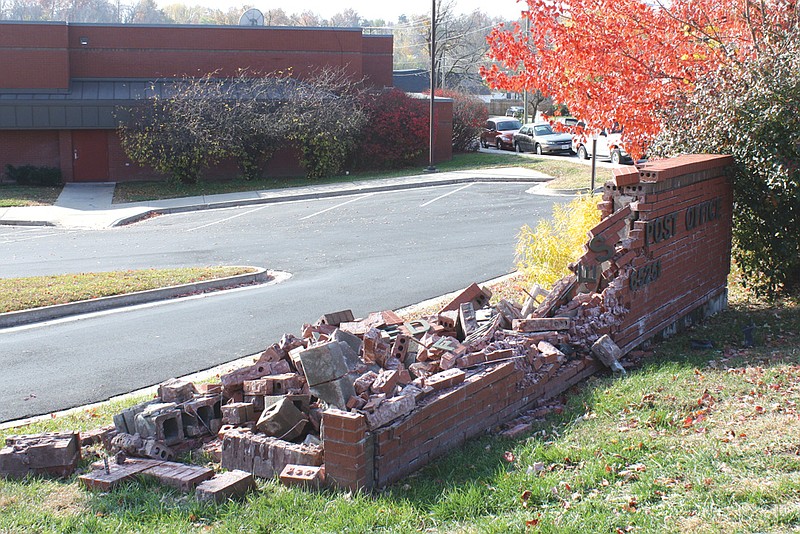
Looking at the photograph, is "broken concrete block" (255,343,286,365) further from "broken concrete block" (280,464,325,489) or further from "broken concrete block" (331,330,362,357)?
"broken concrete block" (280,464,325,489)

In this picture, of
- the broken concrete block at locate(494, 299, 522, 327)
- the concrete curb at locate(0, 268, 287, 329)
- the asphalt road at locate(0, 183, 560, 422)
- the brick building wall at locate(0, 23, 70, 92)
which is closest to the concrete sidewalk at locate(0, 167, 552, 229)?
the asphalt road at locate(0, 183, 560, 422)

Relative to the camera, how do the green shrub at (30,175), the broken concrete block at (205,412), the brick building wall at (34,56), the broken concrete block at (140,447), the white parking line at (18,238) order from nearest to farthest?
the broken concrete block at (140,447) < the broken concrete block at (205,412) < the white parking line at (18,238) < the green shrub at (30,175) < the brick building wall at (34,56)

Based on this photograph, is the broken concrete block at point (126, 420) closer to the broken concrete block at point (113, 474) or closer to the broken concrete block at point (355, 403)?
the broken concrete block at point (113, 474)

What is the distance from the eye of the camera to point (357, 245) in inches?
744

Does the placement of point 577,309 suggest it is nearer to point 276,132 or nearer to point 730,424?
point 730,424

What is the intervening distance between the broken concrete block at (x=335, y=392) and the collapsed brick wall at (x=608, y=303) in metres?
0.54

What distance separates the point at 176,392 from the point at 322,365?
1446 mm

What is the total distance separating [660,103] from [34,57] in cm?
2880

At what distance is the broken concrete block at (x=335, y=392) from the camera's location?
6055 mm

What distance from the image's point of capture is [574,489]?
506 cm

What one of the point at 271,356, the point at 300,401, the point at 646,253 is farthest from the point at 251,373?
the point at 646,253

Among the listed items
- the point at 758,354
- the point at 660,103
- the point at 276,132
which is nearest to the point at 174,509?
the point at 758,354

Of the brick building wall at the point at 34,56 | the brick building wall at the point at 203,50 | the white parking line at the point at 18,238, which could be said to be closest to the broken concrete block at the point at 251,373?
the white parking line at the point at 18,238

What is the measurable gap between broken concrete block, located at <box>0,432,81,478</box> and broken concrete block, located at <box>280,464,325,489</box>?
1.71 m
